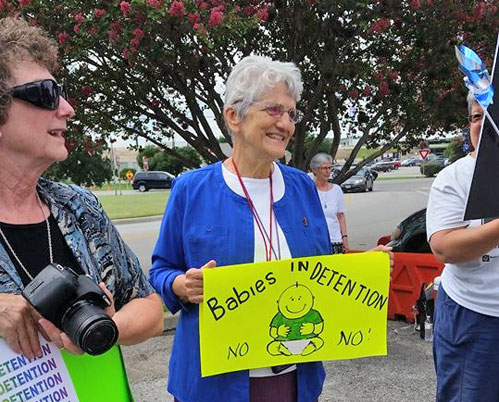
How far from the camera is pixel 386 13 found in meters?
5.75

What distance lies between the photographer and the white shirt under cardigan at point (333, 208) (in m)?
6.41

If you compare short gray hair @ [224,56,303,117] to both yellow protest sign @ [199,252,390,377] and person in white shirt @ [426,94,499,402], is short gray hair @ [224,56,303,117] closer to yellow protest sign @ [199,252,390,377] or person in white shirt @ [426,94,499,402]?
yellow protest sign @ [199,252,390,377]

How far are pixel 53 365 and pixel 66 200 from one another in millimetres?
479

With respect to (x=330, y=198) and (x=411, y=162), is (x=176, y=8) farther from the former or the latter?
(x=411, y=162)

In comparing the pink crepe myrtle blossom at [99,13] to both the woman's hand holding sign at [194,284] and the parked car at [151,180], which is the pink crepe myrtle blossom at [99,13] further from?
the parked car at [151,180]

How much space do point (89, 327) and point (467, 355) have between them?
182 centimetres

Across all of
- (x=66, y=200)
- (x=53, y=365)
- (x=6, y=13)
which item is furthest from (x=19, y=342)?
(x=6, y=13)

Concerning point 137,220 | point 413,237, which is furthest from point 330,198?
point 137,220

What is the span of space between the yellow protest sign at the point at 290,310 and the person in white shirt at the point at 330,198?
427 centimetres

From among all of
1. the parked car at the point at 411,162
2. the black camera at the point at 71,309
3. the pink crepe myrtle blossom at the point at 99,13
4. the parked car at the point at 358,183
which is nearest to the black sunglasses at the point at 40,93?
the black camera at the point at 71,309

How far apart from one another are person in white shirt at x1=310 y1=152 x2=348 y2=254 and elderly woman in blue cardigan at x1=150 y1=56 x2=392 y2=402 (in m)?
4.24

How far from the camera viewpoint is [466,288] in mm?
2365

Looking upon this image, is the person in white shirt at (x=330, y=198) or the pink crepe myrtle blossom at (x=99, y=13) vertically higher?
the pink crepe myrtle blossom at (x=99, y=13)

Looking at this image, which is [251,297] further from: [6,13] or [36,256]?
[6,13]
